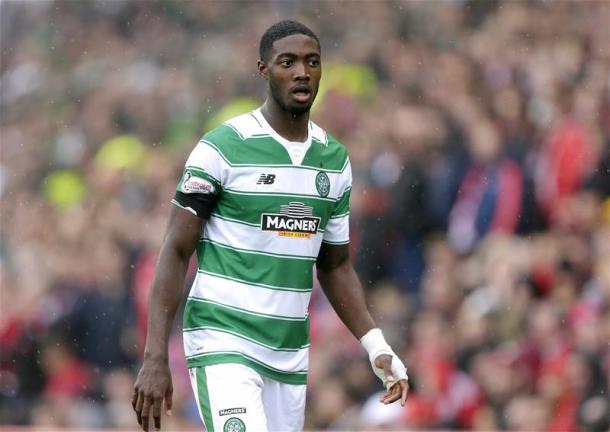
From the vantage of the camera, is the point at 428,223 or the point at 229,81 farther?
the point at 229,81

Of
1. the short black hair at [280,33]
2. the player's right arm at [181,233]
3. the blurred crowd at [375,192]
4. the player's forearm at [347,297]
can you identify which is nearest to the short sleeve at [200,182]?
the player's right arm at [181,233]

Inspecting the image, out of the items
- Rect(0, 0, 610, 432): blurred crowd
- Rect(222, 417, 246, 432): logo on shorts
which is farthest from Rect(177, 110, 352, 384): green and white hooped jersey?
Rect(0, 0, 610, 432): blurred crowd

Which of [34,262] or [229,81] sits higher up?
[229,81]

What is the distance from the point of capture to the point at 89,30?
44.4ft

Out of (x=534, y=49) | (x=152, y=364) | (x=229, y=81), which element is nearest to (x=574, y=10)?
(x=534, y=49)

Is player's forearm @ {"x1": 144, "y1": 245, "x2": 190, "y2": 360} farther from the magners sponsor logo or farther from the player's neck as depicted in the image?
the player's neck

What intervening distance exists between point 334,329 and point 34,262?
124 inches

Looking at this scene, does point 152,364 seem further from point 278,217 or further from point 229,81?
point 229,81

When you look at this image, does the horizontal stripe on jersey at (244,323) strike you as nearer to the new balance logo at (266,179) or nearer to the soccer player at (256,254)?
the soccer player at (256,254)

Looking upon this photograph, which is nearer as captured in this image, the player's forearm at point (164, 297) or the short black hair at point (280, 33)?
the player's forearm at point (164, 297)

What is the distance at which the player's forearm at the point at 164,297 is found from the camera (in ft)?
17.5

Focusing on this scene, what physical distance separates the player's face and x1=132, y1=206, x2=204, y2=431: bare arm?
605mm

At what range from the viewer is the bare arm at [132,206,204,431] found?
17.1 feet

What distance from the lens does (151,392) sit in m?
5.20
